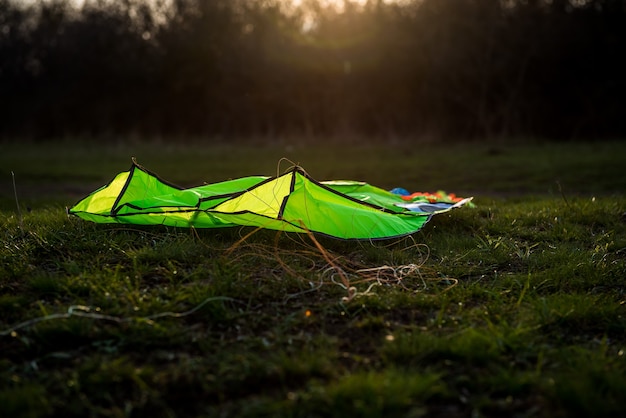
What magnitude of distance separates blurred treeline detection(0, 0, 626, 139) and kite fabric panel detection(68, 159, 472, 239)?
16.3 meters

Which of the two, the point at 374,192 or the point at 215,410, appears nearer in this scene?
the point at 215,410

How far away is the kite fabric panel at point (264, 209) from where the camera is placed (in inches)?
167

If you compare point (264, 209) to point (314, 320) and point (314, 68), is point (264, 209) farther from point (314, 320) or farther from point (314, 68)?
point (314, 68)

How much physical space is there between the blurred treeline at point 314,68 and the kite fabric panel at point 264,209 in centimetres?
1628

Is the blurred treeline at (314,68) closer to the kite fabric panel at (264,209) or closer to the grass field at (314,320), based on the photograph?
the grass field at (314,320)

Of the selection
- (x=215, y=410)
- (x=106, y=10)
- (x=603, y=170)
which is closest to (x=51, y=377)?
(x=215, y=410)

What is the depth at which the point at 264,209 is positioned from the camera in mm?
4281

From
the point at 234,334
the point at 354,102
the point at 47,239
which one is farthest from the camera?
the point at 354,102

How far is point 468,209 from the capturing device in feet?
18.1

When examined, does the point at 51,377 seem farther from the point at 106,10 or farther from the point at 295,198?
the point at 106,10

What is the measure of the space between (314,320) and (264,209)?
4.42 feet

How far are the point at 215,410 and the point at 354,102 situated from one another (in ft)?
64.4

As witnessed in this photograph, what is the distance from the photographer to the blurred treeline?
19.3 meters

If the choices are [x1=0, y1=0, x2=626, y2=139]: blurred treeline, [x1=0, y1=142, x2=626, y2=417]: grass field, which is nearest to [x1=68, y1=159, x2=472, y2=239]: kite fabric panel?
[x1=0, y1=142, x2=626, y2=417]: grass field
